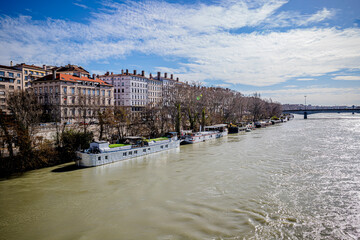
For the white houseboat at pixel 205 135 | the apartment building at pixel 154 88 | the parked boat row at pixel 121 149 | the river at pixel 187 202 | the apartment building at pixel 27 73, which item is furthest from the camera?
the apartment building at pixel 154 88

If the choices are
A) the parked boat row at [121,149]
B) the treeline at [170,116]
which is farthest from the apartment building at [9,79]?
the parked boat row at [121,149]

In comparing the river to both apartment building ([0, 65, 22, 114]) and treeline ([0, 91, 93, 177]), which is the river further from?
apartment building ([0, 65, 22, 114])

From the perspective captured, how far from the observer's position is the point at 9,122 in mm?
19969

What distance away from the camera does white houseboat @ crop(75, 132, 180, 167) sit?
21.6 metres

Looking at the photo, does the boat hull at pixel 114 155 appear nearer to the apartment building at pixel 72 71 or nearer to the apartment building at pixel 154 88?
the apartment building at pixel 72 71

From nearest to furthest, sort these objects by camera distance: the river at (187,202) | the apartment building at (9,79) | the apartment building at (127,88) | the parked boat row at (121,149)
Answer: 1. the river at (187,202)
2. the parked boat row at (121,149)
3. the apartment building at (9,79)
4. the apartment building at (127,88)

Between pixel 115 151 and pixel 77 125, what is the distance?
1140 cm

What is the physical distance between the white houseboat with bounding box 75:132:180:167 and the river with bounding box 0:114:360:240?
3.32ft

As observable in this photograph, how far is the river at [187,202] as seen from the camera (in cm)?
1067

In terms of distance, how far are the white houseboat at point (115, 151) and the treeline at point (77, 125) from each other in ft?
7.30

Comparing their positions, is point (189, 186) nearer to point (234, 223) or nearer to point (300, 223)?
point (234, 223)

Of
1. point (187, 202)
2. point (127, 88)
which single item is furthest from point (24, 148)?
point (127, 88)

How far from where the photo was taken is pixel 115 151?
77.8 feet

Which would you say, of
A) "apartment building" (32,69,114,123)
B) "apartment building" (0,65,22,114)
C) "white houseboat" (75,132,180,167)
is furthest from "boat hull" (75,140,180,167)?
"apartment building" (0,65,22,114)
